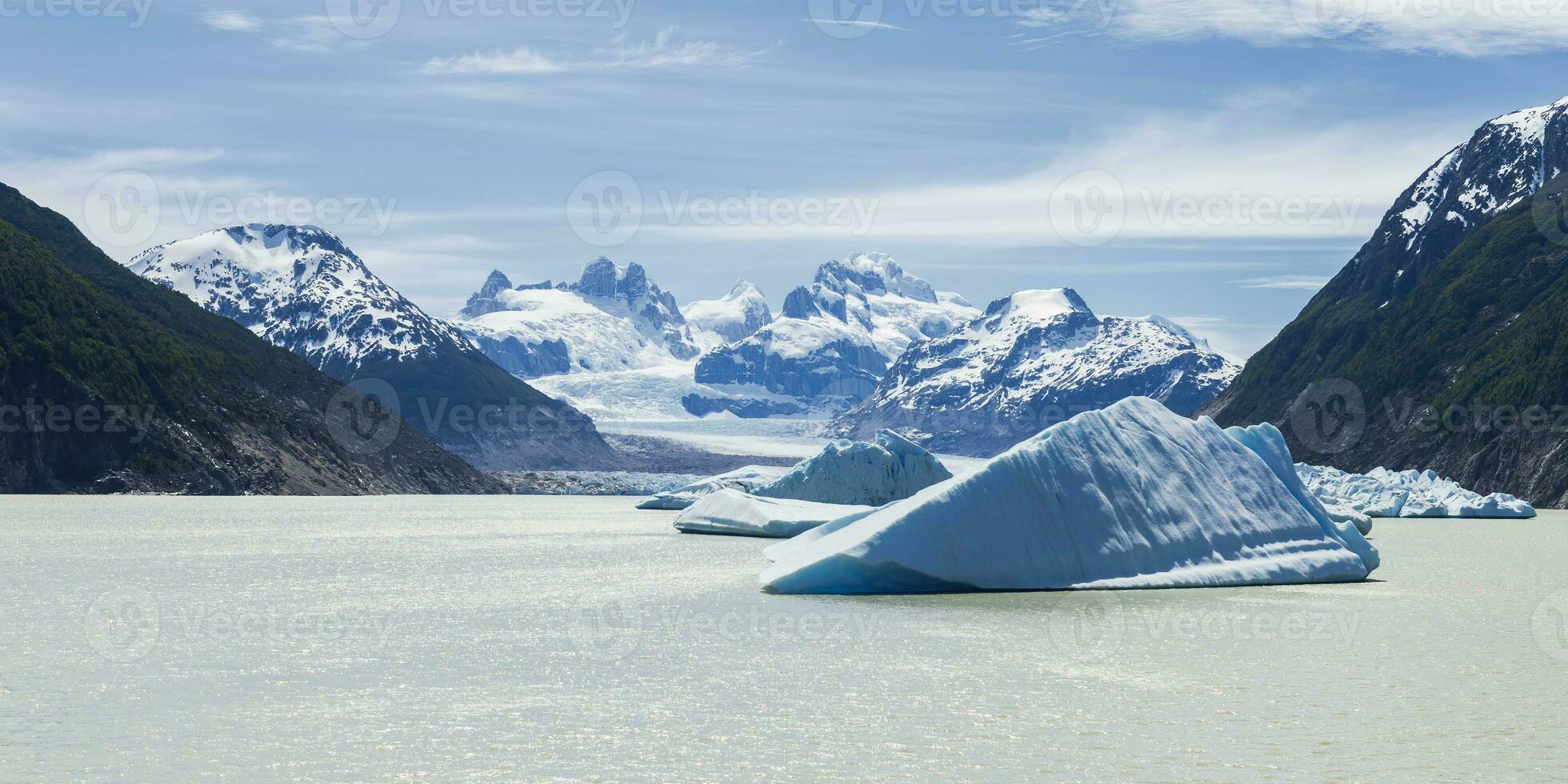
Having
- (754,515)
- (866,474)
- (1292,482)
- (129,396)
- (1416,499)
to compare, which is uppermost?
(129,396)

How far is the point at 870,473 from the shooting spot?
3086 inches

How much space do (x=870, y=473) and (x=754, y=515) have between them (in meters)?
13.1

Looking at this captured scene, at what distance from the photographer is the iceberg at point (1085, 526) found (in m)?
32.3

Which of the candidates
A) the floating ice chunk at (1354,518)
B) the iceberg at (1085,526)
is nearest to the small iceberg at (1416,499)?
the floating ice chunk at (1354,518)

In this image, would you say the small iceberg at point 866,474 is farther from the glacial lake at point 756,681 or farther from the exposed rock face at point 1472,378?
the exposed rock face at point 1472,378

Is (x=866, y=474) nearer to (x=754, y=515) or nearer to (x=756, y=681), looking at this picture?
(x=754, y=515)

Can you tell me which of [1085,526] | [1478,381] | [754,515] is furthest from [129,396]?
[1478,381]

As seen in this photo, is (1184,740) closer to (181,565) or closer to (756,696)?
(756,696)

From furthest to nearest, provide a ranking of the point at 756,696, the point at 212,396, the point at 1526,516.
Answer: the point at 212,396 → the point at 1526,516 → the point at 756,696

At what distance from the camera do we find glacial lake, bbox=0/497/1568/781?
16.3 meters

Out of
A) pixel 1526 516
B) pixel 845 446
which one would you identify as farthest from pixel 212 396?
pixel 1526 516

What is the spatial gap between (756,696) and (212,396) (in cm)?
15676

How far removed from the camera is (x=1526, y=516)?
11100 centimetres

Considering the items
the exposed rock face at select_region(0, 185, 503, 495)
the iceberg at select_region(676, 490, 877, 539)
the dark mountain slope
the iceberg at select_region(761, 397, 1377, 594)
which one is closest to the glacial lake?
the iceberg at select_region(761, 397, 1377, 594)
